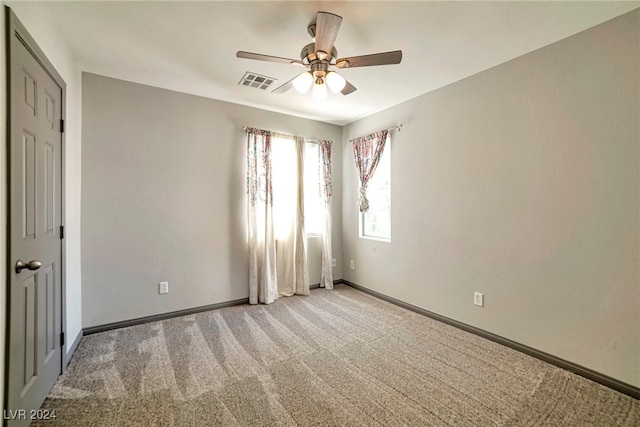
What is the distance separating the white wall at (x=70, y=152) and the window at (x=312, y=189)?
8.34 ft

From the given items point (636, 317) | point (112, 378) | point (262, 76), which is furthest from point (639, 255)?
point (112, 378)

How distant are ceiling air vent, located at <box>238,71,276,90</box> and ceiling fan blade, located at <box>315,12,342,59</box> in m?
1.13

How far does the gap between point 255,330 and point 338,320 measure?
35.0 inches

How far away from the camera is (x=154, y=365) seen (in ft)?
7.17

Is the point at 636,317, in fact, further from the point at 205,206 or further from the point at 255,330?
the point at 205,206

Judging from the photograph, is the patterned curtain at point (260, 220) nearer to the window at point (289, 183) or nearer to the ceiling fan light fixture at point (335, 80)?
the window at point (289, 183)

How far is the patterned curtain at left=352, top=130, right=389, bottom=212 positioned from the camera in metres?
3.71

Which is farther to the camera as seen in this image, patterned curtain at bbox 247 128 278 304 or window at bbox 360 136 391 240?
window at bbox 360 136 391 240

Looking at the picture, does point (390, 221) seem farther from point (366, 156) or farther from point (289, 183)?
point (289, 183)

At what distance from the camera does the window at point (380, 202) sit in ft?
12.4

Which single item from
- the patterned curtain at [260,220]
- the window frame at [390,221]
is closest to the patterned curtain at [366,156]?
the window frame at [390,221]

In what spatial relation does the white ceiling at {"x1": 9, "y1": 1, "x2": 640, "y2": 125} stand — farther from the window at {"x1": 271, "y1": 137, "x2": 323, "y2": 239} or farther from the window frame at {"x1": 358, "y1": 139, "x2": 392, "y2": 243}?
the window at {"x1": 271, "y1": 137, "x2": 323, "y2": 239}

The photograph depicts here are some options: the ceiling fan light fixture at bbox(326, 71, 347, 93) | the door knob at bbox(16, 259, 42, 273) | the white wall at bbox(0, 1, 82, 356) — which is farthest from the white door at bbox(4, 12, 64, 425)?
the ceiling fan light fixture at bbox(326, 71, 347, 93)

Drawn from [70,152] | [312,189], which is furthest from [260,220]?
[70,152]
